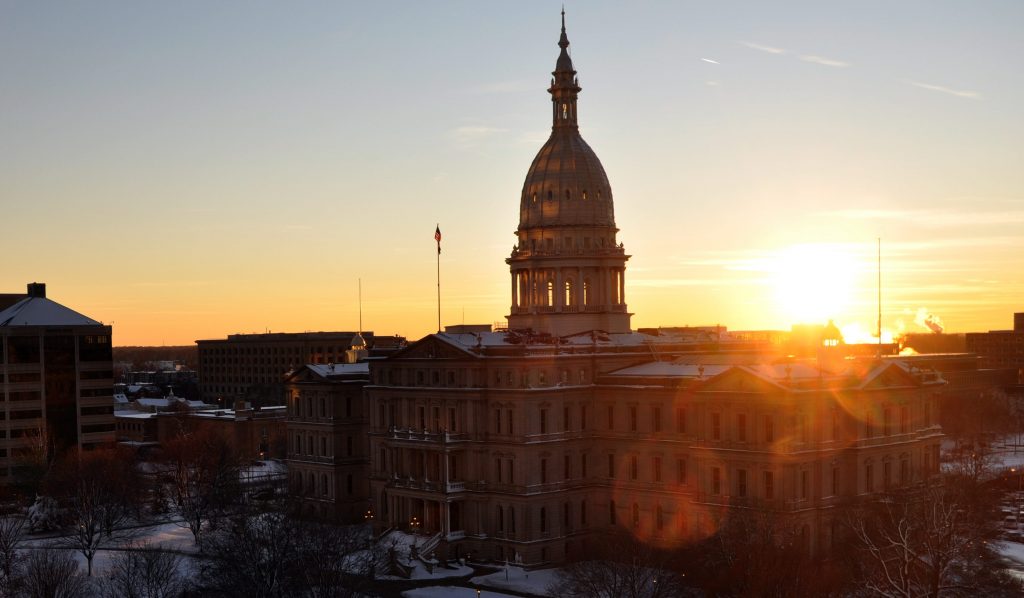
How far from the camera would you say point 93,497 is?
11144cm

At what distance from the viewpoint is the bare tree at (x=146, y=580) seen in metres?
84.0

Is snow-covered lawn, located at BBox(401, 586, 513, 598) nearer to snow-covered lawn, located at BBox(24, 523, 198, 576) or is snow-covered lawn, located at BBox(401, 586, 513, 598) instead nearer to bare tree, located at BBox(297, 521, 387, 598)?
bare tree, located at BBox(297, 521, 387, 598)

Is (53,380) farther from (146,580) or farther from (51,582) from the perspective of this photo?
(51,582)

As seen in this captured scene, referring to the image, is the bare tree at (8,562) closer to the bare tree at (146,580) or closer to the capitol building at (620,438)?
the bare tree at (146,580)

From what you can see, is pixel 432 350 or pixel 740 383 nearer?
pixel 740 383

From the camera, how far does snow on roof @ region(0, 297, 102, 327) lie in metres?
160

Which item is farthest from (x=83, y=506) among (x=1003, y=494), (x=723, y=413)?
(x=1003, y=494)

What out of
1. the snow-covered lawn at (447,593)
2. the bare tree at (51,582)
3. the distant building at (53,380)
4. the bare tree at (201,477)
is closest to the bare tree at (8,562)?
the bare tree at (51,582)

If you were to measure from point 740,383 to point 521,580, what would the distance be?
23.1m

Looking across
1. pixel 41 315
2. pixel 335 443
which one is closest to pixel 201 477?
pixel 335 443

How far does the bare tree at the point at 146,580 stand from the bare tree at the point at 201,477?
1445 centimetres

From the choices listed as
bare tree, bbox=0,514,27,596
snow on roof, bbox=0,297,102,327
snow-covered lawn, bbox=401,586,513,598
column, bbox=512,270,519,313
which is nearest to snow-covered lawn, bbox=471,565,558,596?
snow-covered lawn, bbox=401,586,513,598

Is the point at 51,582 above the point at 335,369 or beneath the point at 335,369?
beneath

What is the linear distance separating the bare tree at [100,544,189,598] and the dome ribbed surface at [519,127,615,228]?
52.4 metres
